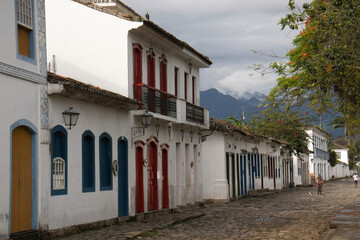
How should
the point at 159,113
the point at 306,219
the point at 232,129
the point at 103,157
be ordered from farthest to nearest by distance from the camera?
the point at 232,129
the point at 159,113
the point at 306,219
the point at 103,157

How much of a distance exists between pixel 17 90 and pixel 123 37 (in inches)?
261

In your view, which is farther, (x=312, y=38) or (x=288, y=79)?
(x=288, y=79)

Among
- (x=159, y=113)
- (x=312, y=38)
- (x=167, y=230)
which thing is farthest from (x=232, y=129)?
(x=312, y=38)

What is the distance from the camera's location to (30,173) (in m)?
13.0

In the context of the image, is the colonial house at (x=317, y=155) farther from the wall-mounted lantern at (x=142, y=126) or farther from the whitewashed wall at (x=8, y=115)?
the whitewashed wall at (x=8, y=115)

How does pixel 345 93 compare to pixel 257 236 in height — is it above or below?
above

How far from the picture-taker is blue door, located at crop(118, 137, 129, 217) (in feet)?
59.3

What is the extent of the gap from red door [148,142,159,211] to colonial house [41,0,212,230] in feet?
0.12

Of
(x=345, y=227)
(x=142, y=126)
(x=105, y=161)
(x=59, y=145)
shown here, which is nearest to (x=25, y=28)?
(x=59, y=145)

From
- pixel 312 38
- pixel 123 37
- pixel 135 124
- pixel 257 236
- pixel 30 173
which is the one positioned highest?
pixel 123 37

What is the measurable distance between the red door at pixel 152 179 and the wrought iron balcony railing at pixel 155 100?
1290mm

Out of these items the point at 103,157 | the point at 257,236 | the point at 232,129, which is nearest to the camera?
the point at 257,236

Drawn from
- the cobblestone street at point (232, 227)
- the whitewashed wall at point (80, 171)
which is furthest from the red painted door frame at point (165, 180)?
the whitewashed wall at point (80, 171)

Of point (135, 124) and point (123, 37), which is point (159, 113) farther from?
point (123, 37)
